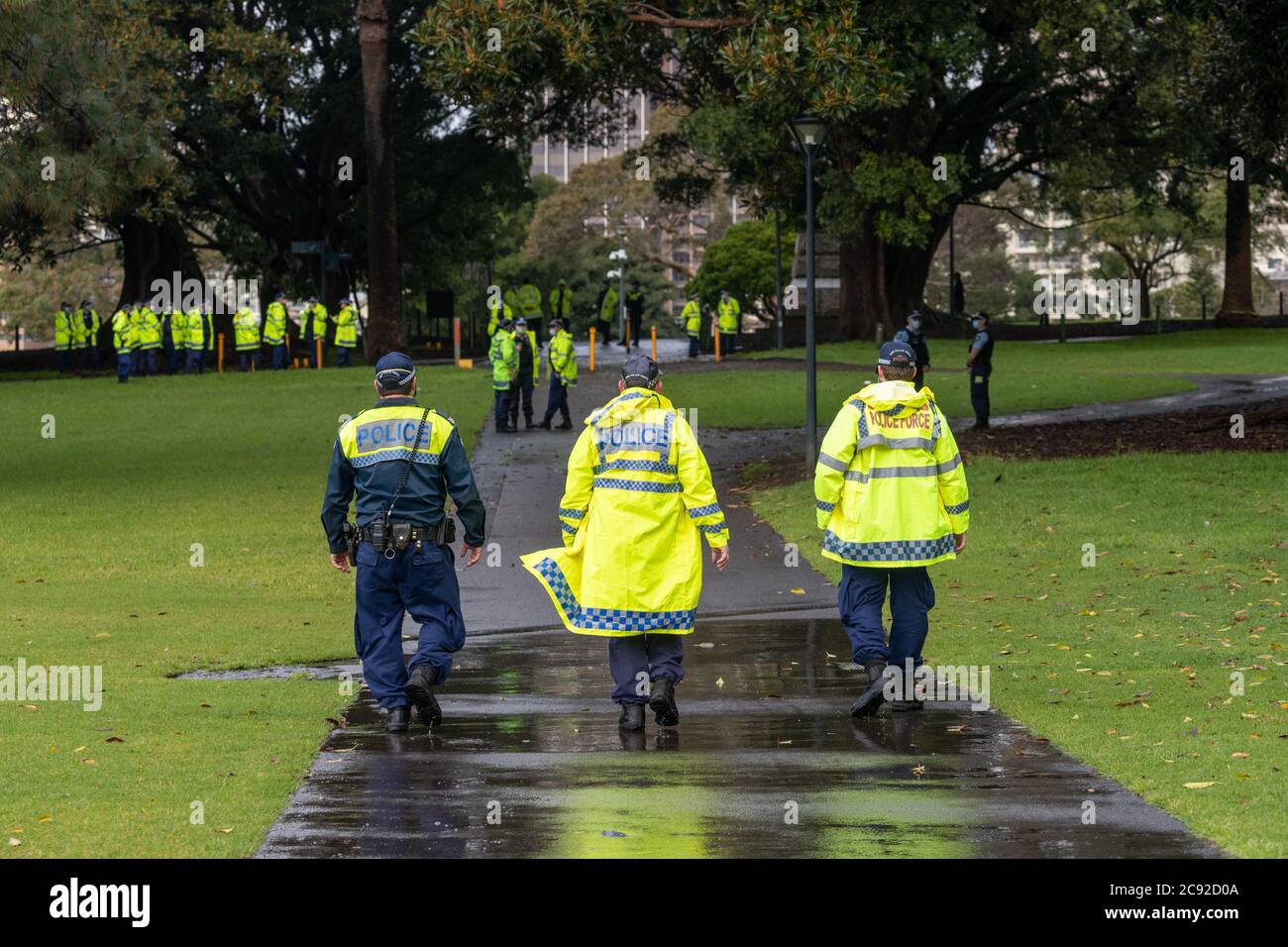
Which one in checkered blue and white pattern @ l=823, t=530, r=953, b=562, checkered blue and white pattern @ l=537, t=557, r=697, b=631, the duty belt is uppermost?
the duty belt

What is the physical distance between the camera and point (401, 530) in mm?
9188

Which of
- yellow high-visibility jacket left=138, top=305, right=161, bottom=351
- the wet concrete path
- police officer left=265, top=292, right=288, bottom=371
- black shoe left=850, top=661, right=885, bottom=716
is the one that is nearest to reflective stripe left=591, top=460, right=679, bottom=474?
the wet concrete path

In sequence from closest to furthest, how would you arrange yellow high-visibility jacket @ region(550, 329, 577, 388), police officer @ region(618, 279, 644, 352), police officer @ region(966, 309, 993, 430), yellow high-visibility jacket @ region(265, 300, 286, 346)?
police officer @ region(966, 309, 993, 430) < yellow high-visibility jacket @ region(550, 329, 577, 388) < yellow high-visibility jacket @ region(265, 300, 286, 346) < police officer @ region(618, 279, 644, 352)

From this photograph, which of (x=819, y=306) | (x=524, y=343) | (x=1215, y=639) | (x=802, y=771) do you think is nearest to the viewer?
(x=802, y=771)

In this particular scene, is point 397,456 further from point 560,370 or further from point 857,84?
point 560,370

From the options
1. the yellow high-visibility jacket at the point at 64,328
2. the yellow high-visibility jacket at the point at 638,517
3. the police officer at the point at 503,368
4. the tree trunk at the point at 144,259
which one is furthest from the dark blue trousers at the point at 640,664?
the tree trunk at the point at 144,259

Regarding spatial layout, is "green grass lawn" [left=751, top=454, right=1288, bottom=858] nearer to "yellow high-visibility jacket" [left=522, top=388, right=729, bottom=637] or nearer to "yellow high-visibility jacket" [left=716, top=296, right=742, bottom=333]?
"yellow high-visibility jacket" [left=522, top=388, right=729, bottom=637]

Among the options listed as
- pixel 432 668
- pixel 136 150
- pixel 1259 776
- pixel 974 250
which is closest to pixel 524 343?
pixel 136 150

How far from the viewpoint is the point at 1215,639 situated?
39.7ft

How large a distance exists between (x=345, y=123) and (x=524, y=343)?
997 inches

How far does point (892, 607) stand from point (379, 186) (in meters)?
31.5

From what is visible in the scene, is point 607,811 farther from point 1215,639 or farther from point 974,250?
point 974,250

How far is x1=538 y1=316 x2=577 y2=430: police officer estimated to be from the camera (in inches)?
1093

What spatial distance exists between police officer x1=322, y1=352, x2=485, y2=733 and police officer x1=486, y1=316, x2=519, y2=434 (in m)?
17.7
